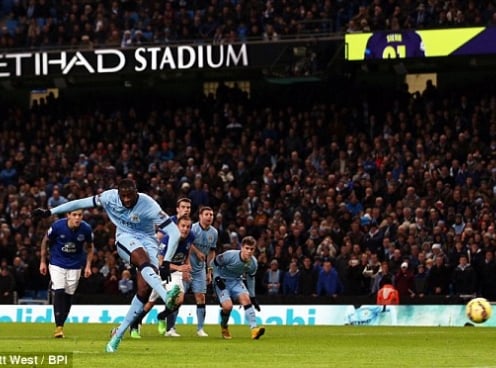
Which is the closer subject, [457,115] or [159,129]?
[457,115]

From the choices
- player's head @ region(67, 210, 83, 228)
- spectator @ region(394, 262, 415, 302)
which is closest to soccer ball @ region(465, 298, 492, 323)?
player's head @ region(67, 210, 83, 228)

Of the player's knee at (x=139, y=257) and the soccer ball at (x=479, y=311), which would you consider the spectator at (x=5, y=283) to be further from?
the player's knee at (x=139, y=257)

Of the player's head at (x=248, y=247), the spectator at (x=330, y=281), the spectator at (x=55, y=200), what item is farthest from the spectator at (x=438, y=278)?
the spectator at (x=55, y=200)

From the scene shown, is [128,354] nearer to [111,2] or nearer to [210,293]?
[210,293]

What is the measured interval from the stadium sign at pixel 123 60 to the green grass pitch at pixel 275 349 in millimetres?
15244

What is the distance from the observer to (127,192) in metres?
15.4

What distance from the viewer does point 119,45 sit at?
38.7m

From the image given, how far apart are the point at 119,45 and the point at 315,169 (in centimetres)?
769

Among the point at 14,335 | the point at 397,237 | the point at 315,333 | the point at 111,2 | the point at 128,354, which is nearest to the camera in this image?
the point at 128,354

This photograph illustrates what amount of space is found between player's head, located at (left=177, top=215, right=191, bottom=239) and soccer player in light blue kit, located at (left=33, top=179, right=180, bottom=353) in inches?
204

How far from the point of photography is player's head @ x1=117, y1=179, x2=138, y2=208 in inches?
606

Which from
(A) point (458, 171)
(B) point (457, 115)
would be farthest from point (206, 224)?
(B) point (457, 115)

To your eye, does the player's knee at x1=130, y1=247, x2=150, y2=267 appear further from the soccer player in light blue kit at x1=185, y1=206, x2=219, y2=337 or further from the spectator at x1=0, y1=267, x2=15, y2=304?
the spectator at x1=0, y1=267, x2=15, y2=304
